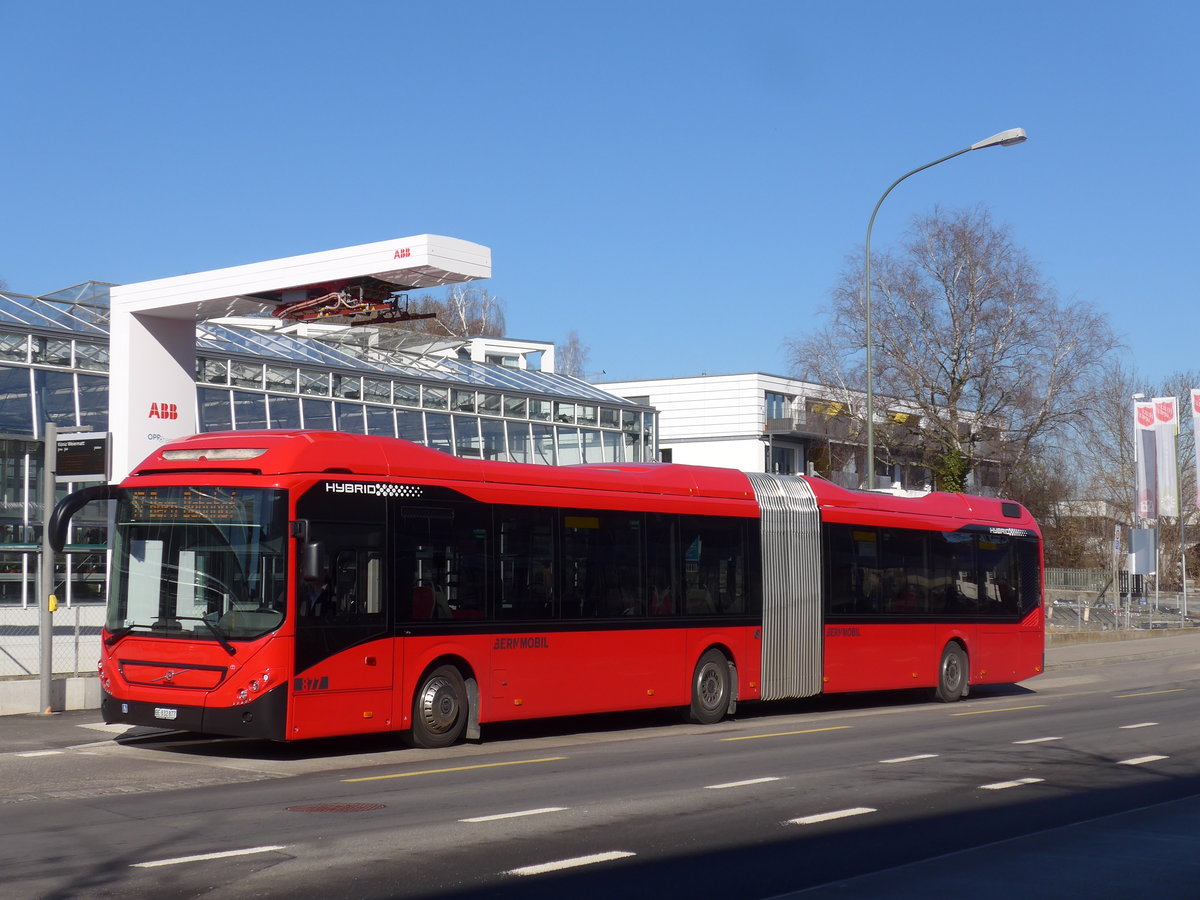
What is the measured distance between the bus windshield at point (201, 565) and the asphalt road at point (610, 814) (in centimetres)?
133

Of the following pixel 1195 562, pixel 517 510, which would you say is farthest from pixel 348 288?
pixel 1195 562

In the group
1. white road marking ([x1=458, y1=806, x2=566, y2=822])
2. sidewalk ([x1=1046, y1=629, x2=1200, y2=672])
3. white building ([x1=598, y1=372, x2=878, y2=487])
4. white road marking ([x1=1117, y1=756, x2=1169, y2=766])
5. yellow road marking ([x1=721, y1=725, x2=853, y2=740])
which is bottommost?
sidewalk ([x1=1046, y1=629, x2=1200, y2=672])

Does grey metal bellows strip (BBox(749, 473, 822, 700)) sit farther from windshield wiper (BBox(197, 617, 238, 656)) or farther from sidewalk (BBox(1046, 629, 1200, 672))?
sidewalk (BBox(1046, 629, 1200, 672))

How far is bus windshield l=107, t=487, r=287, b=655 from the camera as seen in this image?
13258 mm

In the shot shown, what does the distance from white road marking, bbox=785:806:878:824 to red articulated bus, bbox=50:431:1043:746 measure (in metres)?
5.26

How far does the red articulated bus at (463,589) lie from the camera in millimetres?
13328

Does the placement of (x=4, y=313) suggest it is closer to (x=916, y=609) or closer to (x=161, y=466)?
(x=161, y=466)

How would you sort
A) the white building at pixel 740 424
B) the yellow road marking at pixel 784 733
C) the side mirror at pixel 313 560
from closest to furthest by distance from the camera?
the side mirror at pixel 313 560, the yellow road marking at pixel 784 733, the white building at pixel 740 424

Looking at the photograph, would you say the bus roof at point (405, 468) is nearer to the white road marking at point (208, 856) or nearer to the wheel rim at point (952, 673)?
the wheel rim at point (952, 673)

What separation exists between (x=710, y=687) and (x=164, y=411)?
847 centimetres

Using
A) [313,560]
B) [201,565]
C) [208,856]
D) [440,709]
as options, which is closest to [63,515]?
[201,565]

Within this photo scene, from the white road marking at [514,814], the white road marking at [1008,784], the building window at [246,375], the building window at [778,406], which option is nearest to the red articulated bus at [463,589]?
the white road marking at [514,814]

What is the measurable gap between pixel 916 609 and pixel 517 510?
8905 millimetres

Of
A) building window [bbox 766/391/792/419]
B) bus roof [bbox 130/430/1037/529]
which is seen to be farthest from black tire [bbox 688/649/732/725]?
building window [bbox 766/391/792/419]
